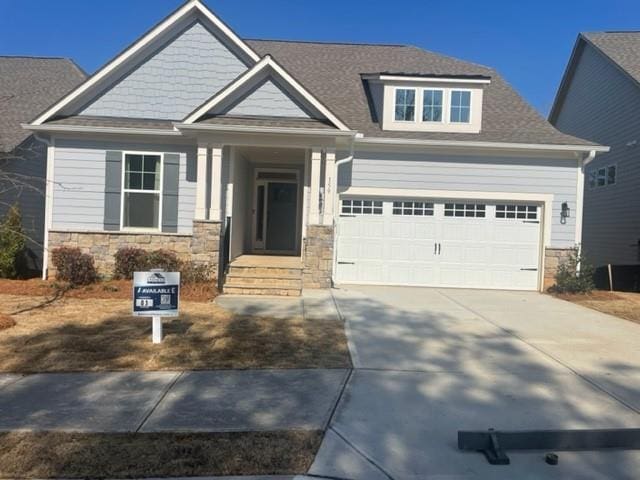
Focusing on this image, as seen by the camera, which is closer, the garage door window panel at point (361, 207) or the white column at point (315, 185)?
the white column at point (315, 185)

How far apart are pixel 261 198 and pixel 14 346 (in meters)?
9.61

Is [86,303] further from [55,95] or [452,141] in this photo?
[55,95]

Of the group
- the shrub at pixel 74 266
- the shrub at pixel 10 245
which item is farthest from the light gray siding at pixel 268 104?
the shrub at pixel 10 245

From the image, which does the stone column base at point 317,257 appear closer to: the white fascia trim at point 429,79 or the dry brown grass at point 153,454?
the white fascia trim at point 429,79

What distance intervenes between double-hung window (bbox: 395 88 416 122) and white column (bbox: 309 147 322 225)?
2944mm

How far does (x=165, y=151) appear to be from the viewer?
491 inches

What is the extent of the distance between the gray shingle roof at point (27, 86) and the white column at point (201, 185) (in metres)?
6.58

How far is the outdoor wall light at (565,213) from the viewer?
12977mm

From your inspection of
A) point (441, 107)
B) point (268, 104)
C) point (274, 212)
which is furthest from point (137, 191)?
point (441, 107)

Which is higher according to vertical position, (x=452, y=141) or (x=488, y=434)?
(x=452, y=141)

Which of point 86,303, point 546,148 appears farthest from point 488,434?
point 546,148

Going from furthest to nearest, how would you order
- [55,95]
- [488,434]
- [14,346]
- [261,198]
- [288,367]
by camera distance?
[55,95]
[261,198]
[14,346]
[288,367]
[488,434]

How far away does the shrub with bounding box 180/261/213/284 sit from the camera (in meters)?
10.9

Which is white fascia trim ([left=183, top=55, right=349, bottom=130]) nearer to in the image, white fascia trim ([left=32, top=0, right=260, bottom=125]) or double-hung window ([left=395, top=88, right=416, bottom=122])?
white fascia trim ([left=32, top=0, right=260, bottom=125])
